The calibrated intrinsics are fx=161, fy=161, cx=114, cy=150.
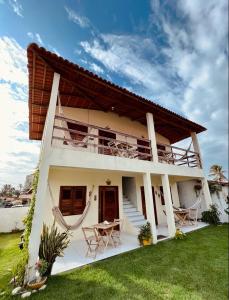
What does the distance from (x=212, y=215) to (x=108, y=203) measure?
6.76m

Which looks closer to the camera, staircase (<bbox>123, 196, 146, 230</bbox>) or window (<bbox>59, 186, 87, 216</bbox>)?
Answer: window (<bbox>59, 186, 87, 216</bbox>)

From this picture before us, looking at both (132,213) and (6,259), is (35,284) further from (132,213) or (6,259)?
(132,213)

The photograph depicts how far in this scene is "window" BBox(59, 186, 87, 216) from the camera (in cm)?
765

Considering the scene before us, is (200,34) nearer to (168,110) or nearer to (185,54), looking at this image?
(185,54)

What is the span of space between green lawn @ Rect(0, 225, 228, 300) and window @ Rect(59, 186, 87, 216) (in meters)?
3.12

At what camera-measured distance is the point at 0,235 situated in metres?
9.59

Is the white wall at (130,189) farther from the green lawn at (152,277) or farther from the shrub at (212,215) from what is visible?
the shrub at (212,215)

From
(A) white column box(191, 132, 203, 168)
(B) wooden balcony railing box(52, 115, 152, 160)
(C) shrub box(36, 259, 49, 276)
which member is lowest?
(C) shrub box(36, 259, 49, 276)

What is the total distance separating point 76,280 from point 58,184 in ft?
13.8

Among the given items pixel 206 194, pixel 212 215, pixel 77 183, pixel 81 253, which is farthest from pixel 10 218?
pixel 212 215

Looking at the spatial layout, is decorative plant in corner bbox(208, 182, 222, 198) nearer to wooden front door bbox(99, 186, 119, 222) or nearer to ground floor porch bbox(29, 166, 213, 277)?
ground floor porch bbox(29, 166, 213, 277)

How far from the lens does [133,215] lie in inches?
375

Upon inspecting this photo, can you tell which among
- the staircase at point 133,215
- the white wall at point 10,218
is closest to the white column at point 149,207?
the staircase at point 133,215

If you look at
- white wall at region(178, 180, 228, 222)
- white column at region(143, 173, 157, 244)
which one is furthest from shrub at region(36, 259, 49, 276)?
white wall at region(178, 180, 228, 222)
